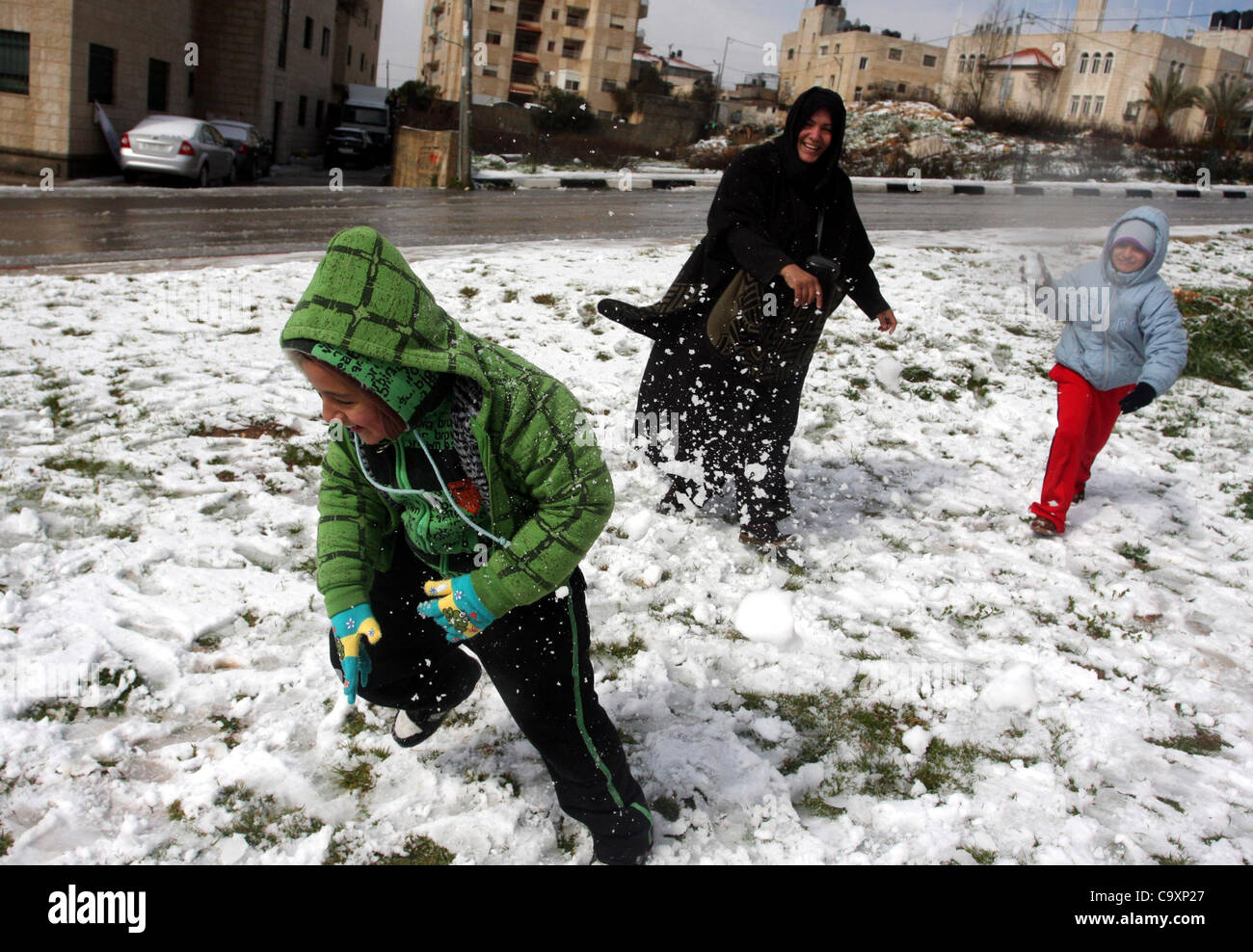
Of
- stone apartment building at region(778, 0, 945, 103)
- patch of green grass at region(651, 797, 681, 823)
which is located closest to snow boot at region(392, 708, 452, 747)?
patch of green grass at region(651, 797, 681, 823)

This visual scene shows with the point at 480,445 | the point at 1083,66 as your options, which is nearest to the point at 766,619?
the point at 480,445

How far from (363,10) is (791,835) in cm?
5288

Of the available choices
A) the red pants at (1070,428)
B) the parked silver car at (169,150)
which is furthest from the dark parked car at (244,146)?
the red pants at (1070,428)

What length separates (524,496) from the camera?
2.03 metres

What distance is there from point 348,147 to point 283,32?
230 inches

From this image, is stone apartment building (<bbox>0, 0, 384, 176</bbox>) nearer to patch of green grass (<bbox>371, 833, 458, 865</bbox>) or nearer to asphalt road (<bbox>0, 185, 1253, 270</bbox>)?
asphalt road (<bbox>0, 185, 1253, 270</bbox>)

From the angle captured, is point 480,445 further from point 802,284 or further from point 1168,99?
point 1168,99

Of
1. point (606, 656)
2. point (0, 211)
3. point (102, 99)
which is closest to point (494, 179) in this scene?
point (102, 99)

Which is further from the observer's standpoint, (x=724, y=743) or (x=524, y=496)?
(x=724, y=743)

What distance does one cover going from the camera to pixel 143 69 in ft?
71.4

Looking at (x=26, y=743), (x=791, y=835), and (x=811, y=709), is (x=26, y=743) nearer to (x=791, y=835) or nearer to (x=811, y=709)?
(x=791, y=835)

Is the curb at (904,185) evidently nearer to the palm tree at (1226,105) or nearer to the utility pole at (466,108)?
the utility pole at (466,108)

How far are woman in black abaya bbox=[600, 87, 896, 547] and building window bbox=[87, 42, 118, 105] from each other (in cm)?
2075
